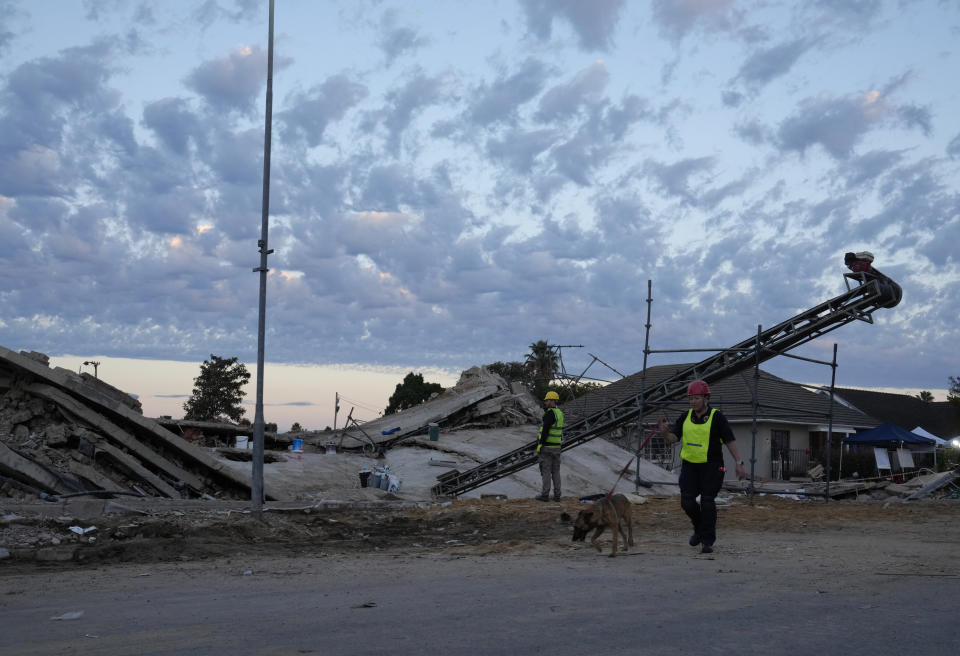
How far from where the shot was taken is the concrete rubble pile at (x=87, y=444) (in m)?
15.6

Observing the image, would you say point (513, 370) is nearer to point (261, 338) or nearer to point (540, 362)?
point (540, 362)

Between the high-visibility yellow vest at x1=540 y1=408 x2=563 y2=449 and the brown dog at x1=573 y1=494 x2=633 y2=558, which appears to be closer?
the brown dog at x1=573 y1=494 x2=633 y2=558

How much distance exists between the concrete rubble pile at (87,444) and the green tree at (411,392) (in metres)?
38.9

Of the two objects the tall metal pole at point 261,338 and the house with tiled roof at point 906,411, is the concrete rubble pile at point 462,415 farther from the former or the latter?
the house with tiled roof at point 906,411

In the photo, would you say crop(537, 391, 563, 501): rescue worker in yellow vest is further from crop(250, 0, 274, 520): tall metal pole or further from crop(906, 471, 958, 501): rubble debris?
crop(906, 471, 958, 501): rubble debris

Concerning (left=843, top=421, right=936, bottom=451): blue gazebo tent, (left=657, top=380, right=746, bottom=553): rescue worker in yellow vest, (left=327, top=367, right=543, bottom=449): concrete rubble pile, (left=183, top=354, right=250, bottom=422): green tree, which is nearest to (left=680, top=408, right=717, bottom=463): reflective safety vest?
(left=657, top=380, right=746, bottom=553): rescue worker in yellow vest

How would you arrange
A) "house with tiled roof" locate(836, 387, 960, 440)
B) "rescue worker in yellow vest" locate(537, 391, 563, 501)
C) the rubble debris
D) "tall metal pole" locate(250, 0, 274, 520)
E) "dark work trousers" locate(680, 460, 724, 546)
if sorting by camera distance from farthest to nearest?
"house with tiled roof" locate(836, 387, 960, 440) → the rubble debris → "rescue worker in yellow vest" locate(537, 391, 563, 501) → "tall metal pole" locate(250, 0, 274, 520) → "dark work trousers" locate(680, 460, 724, 546)

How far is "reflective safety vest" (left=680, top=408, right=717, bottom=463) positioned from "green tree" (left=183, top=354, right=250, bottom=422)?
4344 cm

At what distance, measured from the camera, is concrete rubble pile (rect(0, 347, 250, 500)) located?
615 inches

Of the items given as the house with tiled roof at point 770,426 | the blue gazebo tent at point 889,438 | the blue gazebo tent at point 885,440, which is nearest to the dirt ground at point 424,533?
the house with tiled roof at point 770,426

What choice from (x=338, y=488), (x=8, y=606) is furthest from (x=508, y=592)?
(x=338, y=488)

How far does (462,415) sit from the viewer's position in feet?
91.2

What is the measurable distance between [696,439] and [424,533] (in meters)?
5.34

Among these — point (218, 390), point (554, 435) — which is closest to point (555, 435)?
point (554, 435)
